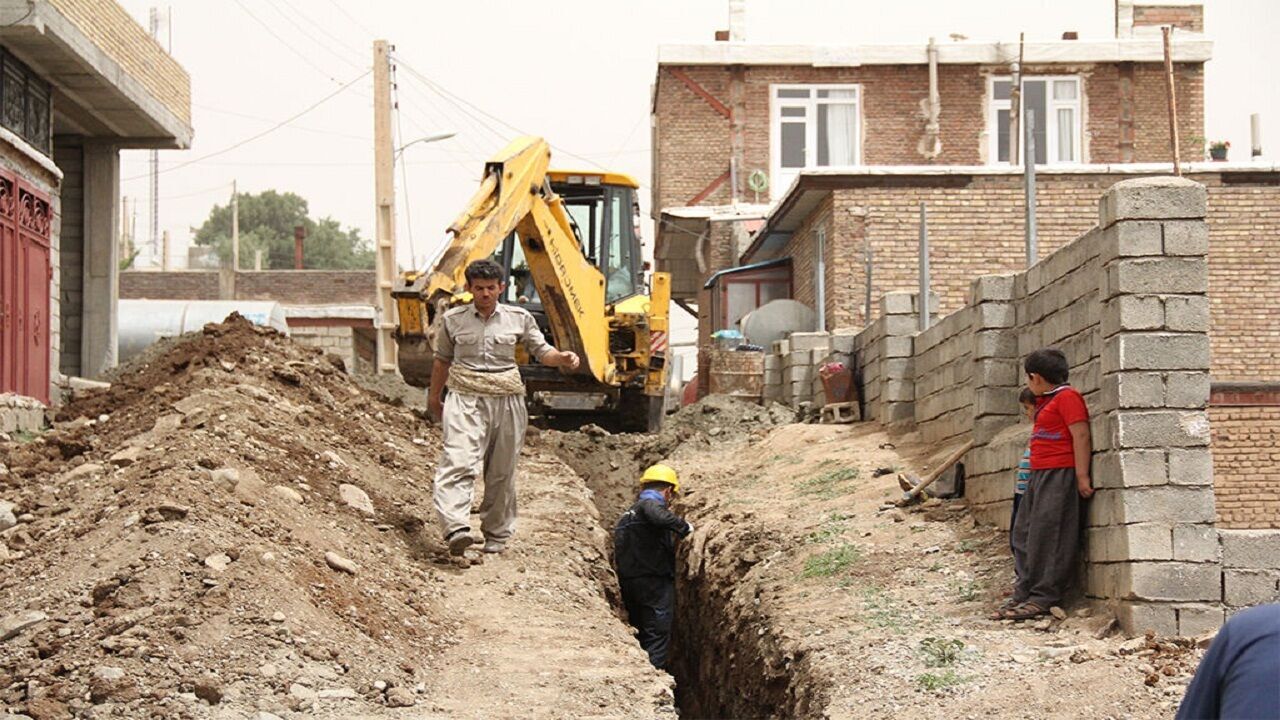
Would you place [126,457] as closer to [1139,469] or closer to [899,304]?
[1139,469]

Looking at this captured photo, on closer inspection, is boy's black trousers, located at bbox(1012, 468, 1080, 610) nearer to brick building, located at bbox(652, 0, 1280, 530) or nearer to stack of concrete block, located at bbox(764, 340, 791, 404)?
stack of concrete block, located at bbox(764, 340, 791, 404)

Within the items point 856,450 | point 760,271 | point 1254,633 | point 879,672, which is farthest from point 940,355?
point 760,271

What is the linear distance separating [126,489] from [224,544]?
125 centimetres

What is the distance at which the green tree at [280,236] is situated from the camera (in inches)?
2788

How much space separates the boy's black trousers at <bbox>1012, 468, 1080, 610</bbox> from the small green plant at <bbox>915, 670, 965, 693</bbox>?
40.2 inches

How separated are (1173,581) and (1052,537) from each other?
0.75 meters

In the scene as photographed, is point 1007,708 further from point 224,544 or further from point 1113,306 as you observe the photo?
point 224,544

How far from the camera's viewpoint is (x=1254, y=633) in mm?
2469

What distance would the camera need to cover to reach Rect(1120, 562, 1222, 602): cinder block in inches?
298

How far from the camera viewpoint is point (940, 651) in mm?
7773

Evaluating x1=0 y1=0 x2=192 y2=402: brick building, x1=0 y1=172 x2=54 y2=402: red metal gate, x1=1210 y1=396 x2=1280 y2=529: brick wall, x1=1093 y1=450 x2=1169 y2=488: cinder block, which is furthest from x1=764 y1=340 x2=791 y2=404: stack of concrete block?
x1=1093 y1=450 x2=1169 y2=488: cinder block

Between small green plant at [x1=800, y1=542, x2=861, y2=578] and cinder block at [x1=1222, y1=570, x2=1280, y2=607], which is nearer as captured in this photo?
cinder block at [x1=1222, y1=570, x2=1280, y2=607]

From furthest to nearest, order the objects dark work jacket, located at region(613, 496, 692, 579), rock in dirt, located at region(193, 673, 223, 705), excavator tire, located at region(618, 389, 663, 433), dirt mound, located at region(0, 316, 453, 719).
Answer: excavator tire, located at region(618, 389, 663, 433)
dark work jacket, located at region(613, 496, 692, 579)
dirt mound, located at region(0, 316, 453, 719)
rock in dirt, located at region(193, 673, 223, 705)

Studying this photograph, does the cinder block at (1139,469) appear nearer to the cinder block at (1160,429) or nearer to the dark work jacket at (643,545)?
the cinder block at (1160,429)
